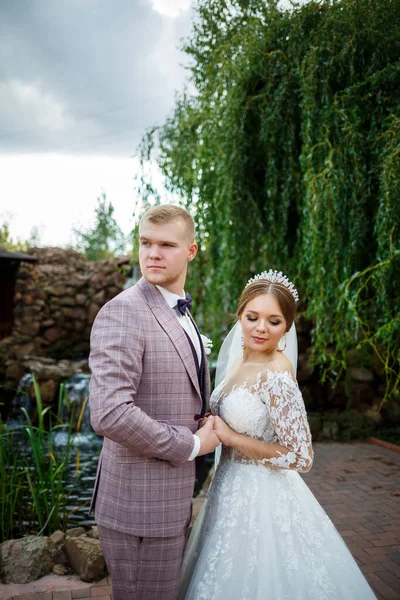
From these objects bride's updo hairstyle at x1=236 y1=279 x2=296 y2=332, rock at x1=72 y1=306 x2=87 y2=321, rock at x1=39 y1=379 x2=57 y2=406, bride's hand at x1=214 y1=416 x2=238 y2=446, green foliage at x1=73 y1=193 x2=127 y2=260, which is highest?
green foliage at x1=73 y1=193 x2=127 y2=260

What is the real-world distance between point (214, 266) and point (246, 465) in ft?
11.3

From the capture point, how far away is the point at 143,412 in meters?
1.53

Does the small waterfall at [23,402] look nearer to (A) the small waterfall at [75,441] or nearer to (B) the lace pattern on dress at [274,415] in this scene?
(A) the small waterfall at [75,441]

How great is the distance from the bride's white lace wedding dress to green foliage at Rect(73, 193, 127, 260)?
14.5 m

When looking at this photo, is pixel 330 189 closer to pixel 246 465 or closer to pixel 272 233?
pixel 272 233

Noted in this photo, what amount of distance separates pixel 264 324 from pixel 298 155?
3.32 meters

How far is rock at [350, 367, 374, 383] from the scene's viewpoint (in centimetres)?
686

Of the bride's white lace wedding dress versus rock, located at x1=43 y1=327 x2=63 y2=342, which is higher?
rock, located at x1=43 y1=327 x2=63 y2=342

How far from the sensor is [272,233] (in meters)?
5.05

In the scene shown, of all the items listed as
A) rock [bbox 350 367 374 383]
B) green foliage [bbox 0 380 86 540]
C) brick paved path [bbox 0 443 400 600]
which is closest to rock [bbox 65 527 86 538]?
green foliage [bbox 0 380 86 540]

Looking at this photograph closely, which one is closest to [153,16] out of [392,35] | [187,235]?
Answer: [392,35]

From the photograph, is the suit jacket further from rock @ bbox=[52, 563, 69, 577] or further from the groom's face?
rock @ bbox=[52, 563, 69, 577]

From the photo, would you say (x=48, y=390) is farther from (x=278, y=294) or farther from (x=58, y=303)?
(x=278, y=294)

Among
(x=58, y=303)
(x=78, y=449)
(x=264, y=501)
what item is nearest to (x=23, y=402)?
(x=58, y=303)
